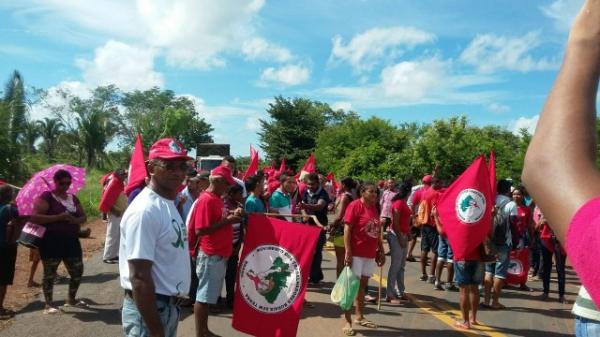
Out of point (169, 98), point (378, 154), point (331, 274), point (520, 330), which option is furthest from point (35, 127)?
point (520, 330)

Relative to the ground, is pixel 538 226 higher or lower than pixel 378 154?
lower

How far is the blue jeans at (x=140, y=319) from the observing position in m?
2.91

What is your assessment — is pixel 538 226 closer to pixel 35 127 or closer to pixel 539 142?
pixel 539 142

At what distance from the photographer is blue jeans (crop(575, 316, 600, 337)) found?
1935mm

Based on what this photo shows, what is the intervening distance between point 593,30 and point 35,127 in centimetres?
7097

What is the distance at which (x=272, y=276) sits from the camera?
515 centimetres

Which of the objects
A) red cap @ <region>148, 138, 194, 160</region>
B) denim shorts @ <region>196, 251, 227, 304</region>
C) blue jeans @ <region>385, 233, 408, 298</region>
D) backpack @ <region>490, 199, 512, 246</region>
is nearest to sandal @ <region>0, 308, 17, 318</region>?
denim shorts @ <region>196, 251, 227, 304</region>

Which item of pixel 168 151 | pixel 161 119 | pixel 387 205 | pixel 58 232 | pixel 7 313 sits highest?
pixel 161 119

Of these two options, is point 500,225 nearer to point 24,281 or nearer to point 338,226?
point 338,226

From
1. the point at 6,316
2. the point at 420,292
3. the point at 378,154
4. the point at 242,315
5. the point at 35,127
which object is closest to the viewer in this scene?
the point at 242,315

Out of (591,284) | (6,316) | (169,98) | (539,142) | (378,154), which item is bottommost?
(6,316)

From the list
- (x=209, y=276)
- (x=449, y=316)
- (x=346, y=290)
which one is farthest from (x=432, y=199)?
(x=209, y=276)

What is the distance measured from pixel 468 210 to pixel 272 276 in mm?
2986

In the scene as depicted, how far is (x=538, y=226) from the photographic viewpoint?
9.05 meters
